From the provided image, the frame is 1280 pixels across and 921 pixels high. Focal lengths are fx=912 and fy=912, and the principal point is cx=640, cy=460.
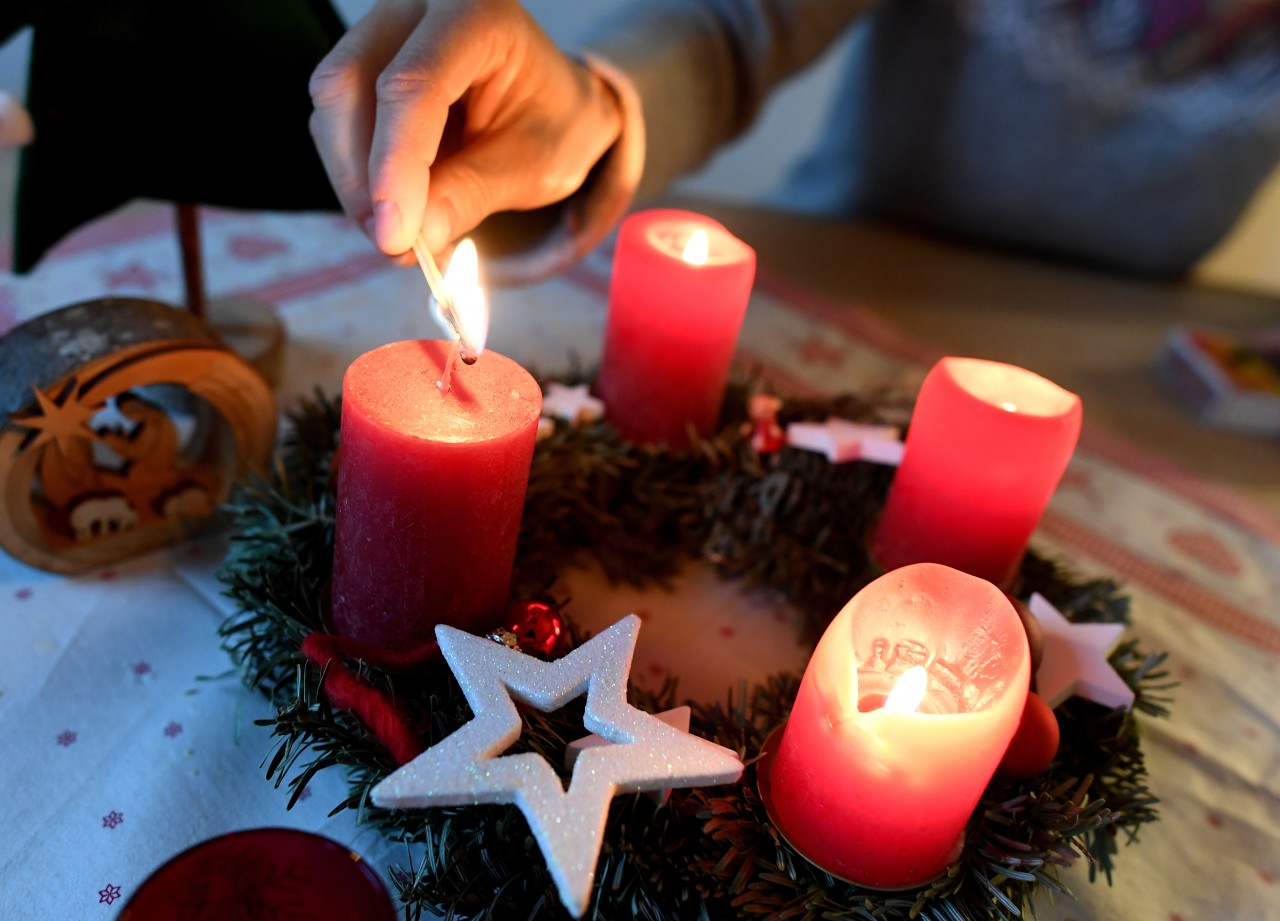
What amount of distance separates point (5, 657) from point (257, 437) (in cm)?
18

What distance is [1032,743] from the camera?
0.45 m

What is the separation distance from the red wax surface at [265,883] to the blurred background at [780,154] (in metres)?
0.86

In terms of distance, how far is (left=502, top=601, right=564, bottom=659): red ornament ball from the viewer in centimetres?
46

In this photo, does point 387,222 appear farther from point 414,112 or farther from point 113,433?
point 113,433

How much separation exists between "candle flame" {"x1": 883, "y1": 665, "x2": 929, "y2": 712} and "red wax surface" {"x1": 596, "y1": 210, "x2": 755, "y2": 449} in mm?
289

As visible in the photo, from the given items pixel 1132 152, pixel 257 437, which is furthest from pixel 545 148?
pixel 1132 152

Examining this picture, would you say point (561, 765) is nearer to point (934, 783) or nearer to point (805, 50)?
point (934, 783)

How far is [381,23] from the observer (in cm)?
52

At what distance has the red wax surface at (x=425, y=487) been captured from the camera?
402mm

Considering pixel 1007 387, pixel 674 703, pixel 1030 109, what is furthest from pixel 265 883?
pixel 1030 109

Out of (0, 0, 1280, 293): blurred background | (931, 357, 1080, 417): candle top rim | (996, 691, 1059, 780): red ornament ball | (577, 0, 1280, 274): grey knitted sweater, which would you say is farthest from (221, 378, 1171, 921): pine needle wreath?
(0, 0, 1280, 293): blurred background

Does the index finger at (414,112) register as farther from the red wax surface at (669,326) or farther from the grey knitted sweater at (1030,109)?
the grey knitted sweater at (1030,109)

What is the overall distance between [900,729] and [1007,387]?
0.26 metres

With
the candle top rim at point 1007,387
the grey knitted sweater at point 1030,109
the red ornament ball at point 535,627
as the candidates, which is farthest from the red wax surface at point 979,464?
the grey knitted sweater at point 1030,109
